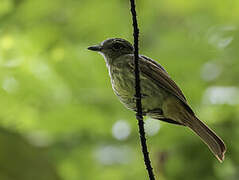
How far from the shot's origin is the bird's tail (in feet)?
11.2

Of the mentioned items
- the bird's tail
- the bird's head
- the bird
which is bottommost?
the bird's tail

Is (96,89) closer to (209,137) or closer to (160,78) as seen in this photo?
(160,78)

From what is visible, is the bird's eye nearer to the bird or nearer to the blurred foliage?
the bird

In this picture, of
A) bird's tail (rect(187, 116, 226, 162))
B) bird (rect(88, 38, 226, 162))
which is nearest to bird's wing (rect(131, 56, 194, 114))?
bird (rect(88, 38, 226, 162))

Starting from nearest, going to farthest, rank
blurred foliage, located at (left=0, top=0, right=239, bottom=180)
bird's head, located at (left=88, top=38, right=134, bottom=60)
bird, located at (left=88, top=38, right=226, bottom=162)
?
bird, located at (left=88, top=38, right=226, bottom=162) → bird's head, located at (left=88, top=38, right=134, bottom=60) → blurred foliage, located at (left=0, top=0, right=239, bottom=180)

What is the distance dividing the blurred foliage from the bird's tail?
0.61 metres

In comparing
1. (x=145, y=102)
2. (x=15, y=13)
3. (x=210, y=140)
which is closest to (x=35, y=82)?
(x=15, y=13)

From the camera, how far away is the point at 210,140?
3.52 metres

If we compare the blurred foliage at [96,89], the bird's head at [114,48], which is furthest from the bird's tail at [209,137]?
the bird's head at [114,48]

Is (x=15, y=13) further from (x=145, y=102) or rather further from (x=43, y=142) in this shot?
(x=145, y=102)

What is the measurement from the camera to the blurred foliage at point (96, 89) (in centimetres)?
438

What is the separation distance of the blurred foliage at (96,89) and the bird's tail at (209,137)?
1.99ft

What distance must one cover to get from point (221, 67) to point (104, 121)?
1374 millimetres

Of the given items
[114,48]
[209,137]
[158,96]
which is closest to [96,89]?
[114,48]
